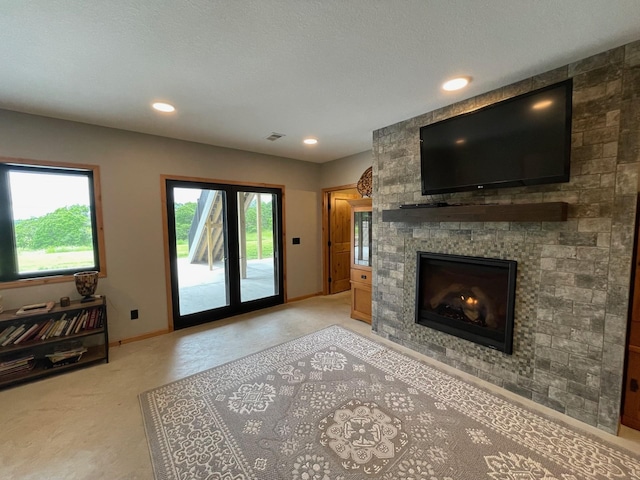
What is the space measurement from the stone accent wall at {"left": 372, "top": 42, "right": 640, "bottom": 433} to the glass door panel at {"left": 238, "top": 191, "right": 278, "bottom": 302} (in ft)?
9.64

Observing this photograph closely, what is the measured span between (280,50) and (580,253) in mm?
2427

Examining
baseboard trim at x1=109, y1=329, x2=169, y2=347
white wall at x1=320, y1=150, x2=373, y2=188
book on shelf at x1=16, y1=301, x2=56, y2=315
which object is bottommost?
baseboard trim at x1=109, y1=329, x2=169, y2=347

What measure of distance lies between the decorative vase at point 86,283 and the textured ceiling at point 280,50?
5.38 feet

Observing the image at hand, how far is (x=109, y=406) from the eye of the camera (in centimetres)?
207

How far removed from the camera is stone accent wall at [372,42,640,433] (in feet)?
5.41

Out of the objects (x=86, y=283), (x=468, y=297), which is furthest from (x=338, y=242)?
(x=86, y=283)

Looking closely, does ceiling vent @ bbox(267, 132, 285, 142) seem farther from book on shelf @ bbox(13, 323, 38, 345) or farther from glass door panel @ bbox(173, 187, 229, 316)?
book on shelf @ bbox(13, 323, 38, 345)

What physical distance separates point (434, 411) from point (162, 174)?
3.86m

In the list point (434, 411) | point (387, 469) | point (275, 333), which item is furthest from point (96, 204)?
point (434, 411)

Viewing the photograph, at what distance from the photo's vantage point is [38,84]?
6.65 ft

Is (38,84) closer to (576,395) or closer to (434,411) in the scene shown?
(434,411)

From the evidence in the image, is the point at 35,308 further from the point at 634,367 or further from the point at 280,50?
the point at 634,367

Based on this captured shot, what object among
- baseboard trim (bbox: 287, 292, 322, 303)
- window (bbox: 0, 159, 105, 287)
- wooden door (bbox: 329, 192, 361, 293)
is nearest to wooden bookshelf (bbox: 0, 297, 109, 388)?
window (bbox: 0, 159, 105, 287)

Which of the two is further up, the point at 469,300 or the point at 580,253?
the point at 580,253
